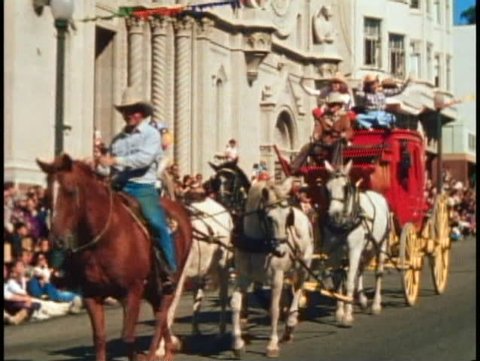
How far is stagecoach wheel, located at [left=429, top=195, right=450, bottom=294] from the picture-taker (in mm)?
22016

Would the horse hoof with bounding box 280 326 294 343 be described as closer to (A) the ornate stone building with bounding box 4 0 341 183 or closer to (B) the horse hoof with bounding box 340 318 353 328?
(B) the horse hoof with bounding box 340 318 353 328

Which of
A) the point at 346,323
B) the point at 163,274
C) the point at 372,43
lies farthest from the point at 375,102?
the point at 372,43

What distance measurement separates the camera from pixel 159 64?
103 ft

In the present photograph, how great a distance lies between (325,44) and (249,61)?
448 centimetres

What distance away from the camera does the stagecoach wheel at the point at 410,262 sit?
20.1m

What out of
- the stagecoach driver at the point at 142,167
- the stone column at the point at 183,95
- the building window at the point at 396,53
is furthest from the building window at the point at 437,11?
the stagecoach driver at the point at 142,167

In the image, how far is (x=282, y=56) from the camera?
37312 millimetres

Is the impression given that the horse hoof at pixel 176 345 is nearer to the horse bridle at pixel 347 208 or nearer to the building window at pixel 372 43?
the horse bridle at pixel 347 208

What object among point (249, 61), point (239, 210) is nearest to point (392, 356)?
point (239, 210)

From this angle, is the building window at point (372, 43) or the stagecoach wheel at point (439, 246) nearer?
the stagecoach wheel at point (439, 246)

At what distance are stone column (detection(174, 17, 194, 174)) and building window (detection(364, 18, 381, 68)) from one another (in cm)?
1488

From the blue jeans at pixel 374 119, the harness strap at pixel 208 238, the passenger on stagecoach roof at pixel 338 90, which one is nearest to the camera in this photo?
the harness strap at pixel 208 238

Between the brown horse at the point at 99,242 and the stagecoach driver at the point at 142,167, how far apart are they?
177 mm

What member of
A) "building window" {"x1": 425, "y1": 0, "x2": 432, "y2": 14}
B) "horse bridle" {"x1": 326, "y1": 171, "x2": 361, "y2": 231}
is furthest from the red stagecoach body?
"building window" {"x1": 425, "y1": 0, "x2": 432, "y2": 14}
